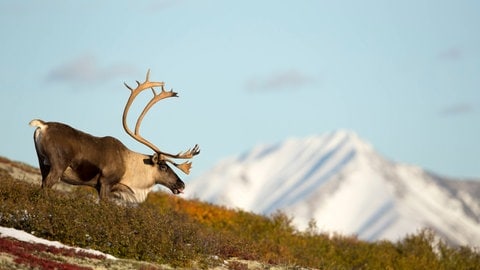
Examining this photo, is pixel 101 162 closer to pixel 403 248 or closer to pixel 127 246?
pixel 127 246

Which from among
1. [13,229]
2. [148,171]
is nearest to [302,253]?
[148,171]

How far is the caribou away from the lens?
21141mm

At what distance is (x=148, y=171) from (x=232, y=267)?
4584 mm

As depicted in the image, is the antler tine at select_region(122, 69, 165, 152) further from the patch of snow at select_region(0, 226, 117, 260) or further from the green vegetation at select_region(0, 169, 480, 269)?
the patch of snow at select_region(0, 226, 117, 260)

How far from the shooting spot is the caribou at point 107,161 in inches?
832

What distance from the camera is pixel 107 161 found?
72.3 ft

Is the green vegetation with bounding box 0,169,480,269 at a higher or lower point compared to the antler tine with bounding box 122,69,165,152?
lower

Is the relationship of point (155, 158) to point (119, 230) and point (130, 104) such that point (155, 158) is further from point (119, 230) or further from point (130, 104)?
point (119, 230)

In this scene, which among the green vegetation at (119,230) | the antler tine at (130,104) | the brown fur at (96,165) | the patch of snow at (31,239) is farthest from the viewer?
the antler tine at (130,104)

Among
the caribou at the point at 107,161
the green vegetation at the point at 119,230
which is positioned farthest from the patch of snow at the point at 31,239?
the caribou at the point at 107,161

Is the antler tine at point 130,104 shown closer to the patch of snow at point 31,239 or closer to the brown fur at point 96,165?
the brown fur at point 96,165

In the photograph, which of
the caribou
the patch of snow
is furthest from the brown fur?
the patch of snow

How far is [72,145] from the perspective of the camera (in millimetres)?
21359

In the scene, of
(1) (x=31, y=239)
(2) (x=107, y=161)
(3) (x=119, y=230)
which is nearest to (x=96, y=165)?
(2) (x=107, y=161)
